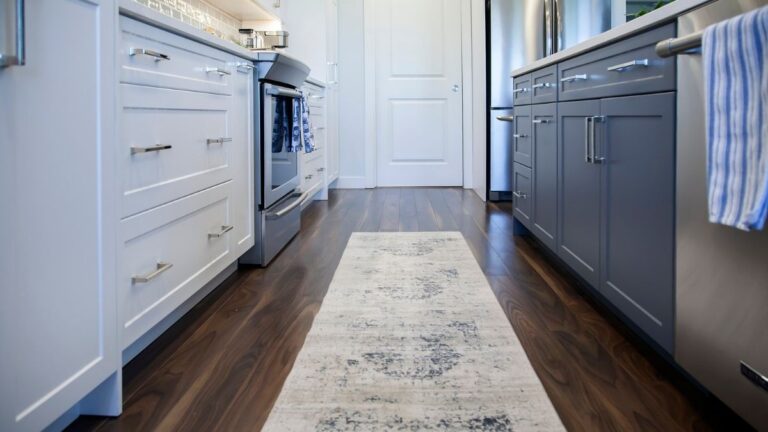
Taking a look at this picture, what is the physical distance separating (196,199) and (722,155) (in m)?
1.46

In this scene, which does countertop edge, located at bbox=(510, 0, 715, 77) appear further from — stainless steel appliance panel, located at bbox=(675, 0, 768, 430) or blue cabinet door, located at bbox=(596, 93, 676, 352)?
blue cabinet door, located at bbox=(596, 93, 676, 352)

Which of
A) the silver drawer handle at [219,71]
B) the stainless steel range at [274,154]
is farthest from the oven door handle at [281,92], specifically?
the silver drawer handle at [219,71]

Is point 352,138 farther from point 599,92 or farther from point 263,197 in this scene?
point 599,92

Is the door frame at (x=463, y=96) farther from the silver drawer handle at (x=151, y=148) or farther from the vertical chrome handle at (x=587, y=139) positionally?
the silver drawer handle at (x=151, y=148)

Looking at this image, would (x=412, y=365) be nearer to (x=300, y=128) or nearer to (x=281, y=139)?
(x=281, y=139)

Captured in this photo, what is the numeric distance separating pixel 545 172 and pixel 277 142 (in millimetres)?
1218

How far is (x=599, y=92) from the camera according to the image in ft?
6.06

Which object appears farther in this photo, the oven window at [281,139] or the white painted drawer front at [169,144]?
the oven window at [281,139]

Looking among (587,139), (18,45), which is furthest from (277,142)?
(18,45)

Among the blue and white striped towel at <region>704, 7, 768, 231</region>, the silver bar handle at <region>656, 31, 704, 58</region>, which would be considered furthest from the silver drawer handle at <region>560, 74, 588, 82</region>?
the blue and white striped towel at <region>704, 7, 768, 231</region>

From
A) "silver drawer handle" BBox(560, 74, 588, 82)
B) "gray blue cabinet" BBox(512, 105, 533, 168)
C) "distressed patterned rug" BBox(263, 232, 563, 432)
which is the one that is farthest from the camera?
"gray blue cabinet" BBox(512, 105, 533, 168)

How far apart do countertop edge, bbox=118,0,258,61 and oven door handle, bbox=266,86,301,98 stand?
0.34 metres

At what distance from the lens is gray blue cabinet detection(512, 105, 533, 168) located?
2.97 meters

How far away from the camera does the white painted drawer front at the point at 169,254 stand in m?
1.44
